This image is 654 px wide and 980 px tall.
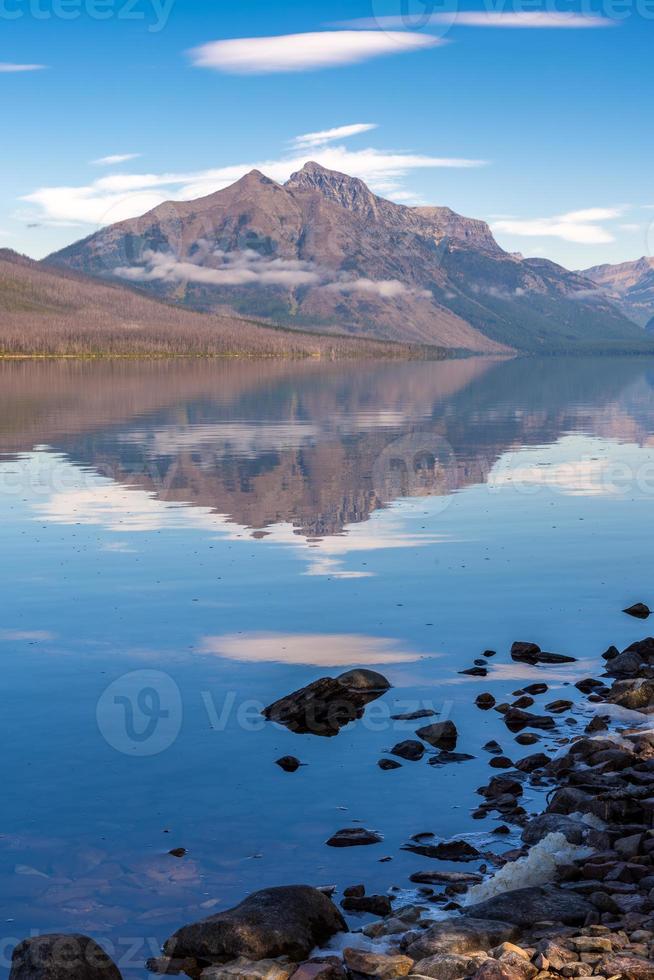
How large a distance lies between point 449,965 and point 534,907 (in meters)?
1.86

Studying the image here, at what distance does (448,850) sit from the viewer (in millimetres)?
16281

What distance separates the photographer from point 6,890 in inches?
590

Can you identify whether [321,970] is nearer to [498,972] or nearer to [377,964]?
[377,964]

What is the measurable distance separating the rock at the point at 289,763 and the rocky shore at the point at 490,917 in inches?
110

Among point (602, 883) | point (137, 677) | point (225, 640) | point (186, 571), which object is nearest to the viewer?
point (602, 883)

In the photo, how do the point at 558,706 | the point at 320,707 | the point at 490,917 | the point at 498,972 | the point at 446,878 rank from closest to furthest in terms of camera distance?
the point at 498,972 → the point at 490,917 → the point at 446,878 → the point at 320,707 → the point at 558,706

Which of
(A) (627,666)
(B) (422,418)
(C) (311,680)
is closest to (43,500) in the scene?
(C) (311,680)

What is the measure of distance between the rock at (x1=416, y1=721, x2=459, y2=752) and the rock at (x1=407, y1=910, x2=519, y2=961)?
6.91 metres

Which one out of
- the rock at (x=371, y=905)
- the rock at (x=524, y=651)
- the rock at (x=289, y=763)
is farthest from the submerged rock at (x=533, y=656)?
the rock at (x=371, y=905)

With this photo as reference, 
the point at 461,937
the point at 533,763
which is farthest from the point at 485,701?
the point at 461,937

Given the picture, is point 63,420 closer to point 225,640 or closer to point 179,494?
point 179,494

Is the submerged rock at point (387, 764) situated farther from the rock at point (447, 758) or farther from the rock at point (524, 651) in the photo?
the rock at point (524, 651)

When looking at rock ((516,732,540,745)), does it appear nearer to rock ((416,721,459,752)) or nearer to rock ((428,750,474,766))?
rock ((416,721,459,752))

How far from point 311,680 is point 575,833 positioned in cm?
890
